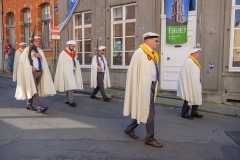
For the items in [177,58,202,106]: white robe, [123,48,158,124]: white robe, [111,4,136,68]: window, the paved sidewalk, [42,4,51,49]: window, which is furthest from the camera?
[42,4,51,49]: window

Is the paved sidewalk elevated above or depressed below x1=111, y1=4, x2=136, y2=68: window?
below

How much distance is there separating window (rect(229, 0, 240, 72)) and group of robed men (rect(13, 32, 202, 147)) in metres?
2.56

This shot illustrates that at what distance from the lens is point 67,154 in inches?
194

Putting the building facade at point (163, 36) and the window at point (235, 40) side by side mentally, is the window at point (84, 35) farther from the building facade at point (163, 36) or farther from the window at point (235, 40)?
the window at point (235, 40)

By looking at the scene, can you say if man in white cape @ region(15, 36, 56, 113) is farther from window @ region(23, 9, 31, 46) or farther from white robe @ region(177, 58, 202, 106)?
window @ region(23, 9, 31, 46)

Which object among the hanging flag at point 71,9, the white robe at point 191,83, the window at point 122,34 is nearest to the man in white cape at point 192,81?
the white robe at point 191,83

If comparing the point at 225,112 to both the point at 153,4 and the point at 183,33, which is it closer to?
the point at 183,33

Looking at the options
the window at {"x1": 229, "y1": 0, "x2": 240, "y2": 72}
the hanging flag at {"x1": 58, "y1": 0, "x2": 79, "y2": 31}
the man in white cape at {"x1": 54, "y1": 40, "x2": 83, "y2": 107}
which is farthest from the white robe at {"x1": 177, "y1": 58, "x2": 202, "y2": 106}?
the hanging flag at {"x1": 58, "y1": 0, "x2": 79, "y2": 31}

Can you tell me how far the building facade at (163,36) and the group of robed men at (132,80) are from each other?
2424mm

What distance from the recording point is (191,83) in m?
7.57

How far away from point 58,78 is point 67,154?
470 centimetres

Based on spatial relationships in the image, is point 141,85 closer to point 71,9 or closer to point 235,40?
point 235,40

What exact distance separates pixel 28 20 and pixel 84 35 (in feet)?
23.2

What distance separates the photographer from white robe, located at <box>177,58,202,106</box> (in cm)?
753
